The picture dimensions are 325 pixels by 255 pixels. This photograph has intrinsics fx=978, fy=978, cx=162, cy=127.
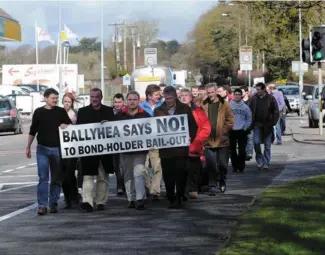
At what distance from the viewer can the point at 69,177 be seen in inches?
585

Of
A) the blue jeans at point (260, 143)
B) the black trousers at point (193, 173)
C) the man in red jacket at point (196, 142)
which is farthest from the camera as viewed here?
the blue jeans at point (260, 143)

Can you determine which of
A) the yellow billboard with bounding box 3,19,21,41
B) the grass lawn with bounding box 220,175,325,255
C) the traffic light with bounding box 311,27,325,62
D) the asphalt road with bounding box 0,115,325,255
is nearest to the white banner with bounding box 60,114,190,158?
the asphalt road with bounding box 0,115,325,255

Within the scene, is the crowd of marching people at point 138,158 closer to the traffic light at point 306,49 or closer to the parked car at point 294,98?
the traffic light at point 306,49

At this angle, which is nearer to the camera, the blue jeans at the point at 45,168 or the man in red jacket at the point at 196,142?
the blue jeans at the point at 45,168

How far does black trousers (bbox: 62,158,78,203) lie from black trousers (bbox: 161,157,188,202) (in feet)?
4.71

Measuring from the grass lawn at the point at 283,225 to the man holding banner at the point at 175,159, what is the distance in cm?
117

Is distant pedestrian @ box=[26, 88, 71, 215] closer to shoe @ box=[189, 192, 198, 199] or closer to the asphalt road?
the asphalt road

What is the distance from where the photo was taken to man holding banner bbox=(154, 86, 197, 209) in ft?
46.9

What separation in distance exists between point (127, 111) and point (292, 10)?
25.1ft

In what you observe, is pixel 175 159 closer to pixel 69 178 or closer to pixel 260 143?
pixel 69 178

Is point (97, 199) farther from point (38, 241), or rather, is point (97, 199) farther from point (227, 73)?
point (227, 73)

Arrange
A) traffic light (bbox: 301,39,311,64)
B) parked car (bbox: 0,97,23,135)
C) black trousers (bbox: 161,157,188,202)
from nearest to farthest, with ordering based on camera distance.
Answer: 1. black trousers (bbox: 161,157,188,202)
2. traffic light (bbox: 301,39,311,64)
3. parked car (bbox: 0,97,23,135)

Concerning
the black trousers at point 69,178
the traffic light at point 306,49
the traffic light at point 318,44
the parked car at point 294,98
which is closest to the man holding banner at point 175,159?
the black trousers at point 69,178

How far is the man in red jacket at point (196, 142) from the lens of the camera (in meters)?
15.3
